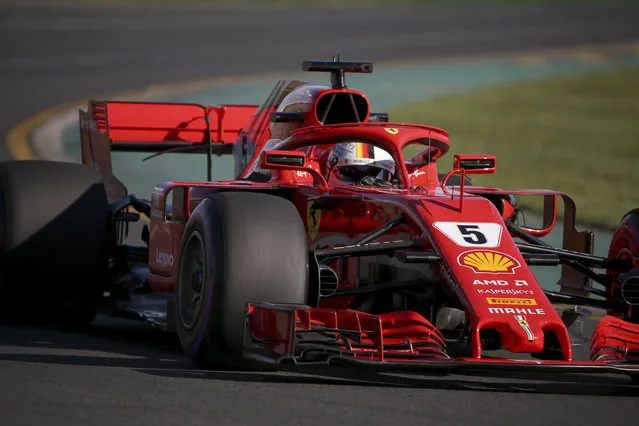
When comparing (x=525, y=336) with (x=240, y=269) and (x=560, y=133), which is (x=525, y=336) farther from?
(x=560, y=133)

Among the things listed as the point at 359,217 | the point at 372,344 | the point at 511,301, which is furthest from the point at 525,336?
the point at 359,217

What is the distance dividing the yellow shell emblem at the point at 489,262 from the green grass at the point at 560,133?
7.47 meters

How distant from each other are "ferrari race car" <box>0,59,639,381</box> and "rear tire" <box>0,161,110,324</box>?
1 centimetres

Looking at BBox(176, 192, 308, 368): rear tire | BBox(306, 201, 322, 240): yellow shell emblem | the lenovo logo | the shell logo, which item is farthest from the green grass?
BBox(176, 192, 308, 368): rear tire

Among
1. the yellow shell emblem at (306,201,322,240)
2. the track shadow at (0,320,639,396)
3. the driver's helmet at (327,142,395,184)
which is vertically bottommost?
the track shadow at (0,320,639,396)

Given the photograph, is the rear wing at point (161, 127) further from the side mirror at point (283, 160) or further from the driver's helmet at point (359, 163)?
the side mirror at point (283, 160)

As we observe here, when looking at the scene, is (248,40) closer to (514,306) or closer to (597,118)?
(597,118)

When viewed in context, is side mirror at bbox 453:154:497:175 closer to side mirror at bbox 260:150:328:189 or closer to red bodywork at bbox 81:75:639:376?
red bodywork at bbox 81:75:639:376

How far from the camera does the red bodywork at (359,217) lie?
295 inches

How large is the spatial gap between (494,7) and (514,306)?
32658 mm

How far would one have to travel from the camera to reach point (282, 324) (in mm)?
7473

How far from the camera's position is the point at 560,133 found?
22.5 metres

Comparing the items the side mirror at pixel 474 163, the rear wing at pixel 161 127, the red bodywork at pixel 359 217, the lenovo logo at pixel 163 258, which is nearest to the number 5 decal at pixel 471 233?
the red bodywork at pixel 359 217

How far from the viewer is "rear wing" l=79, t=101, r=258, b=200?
40.7 ft
